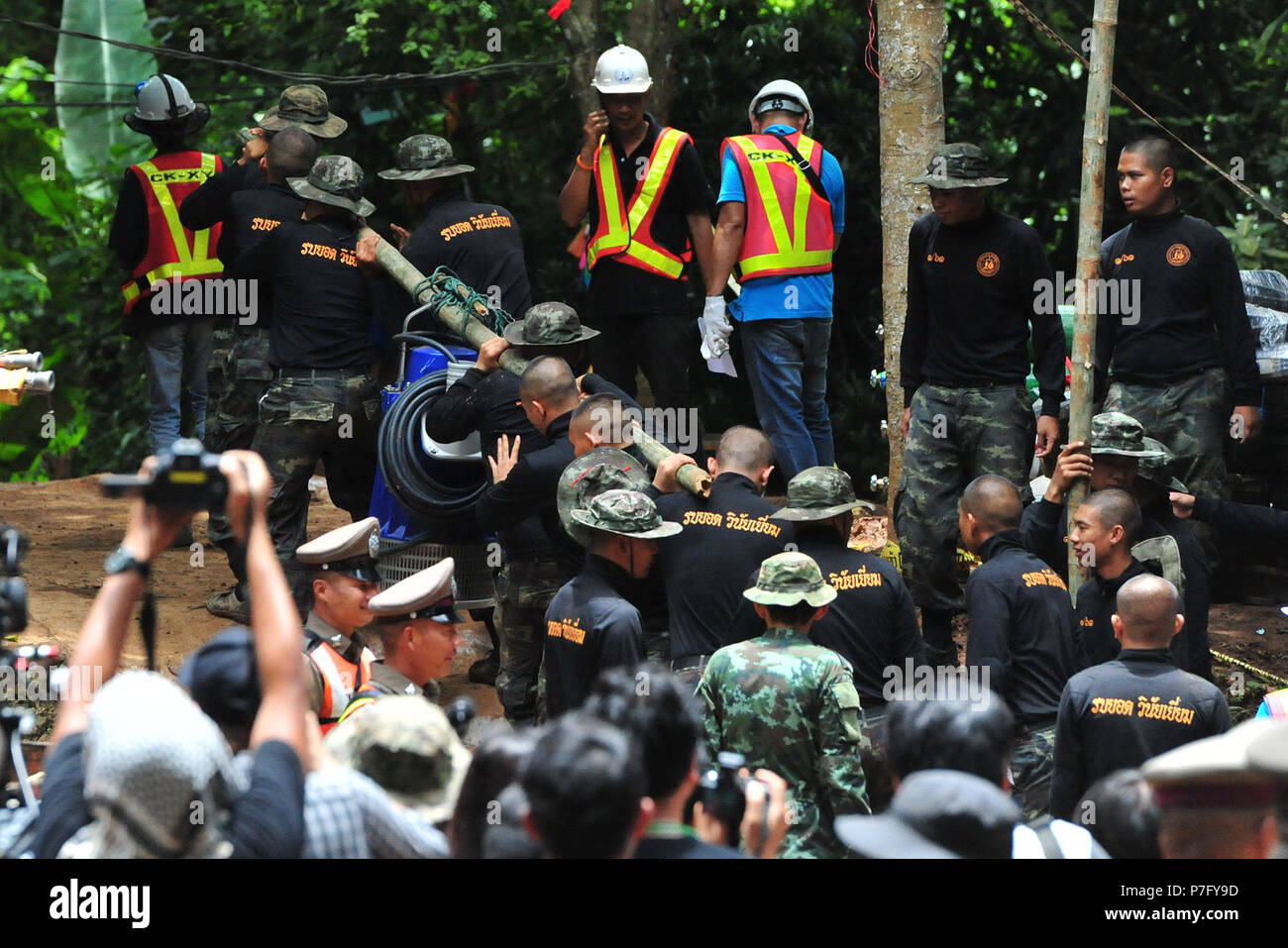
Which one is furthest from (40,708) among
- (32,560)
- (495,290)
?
(495,290)

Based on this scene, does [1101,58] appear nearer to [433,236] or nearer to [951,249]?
[951,249]

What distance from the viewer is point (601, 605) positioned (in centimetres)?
568

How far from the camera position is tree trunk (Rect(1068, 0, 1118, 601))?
6.56 m

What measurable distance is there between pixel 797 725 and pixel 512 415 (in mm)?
2708

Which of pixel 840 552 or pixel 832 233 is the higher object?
pixel 832 233

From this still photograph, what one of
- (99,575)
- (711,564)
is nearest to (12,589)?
(711,564)

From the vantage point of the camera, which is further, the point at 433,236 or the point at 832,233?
the point at 832,233

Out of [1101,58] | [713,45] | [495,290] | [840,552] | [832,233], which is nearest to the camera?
[840,552]

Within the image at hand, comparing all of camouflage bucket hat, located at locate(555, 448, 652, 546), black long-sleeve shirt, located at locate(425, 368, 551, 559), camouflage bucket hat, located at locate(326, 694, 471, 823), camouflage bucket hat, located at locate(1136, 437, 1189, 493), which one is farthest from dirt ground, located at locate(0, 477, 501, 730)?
camouflage bucket hat, located at locate(326, 694, 471, 823)

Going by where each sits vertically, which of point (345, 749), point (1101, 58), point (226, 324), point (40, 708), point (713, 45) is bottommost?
point (40, 708)

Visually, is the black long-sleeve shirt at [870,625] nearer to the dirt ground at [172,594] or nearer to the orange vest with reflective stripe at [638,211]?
the dirt ground at [172,594]

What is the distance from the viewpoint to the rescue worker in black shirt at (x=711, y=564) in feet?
Result: 20.1

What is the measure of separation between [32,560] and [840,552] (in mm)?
5442

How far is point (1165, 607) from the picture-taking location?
5230mm
